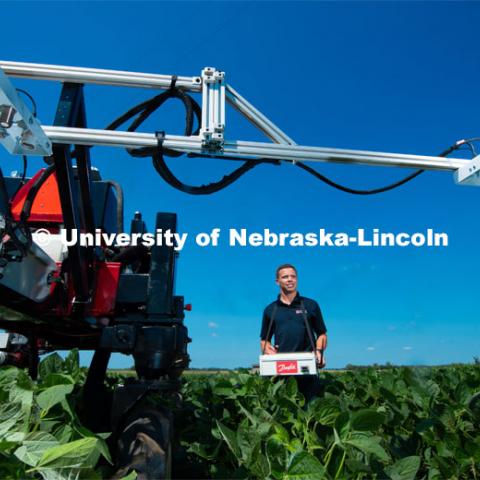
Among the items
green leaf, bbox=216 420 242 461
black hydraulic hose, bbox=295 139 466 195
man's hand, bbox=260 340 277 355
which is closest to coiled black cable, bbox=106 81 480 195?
black hydraulic hose, bbox=295 139 466 195

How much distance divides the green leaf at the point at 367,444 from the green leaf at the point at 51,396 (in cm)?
120

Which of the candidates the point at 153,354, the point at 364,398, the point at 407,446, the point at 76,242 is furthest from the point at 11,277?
the point at 364,398

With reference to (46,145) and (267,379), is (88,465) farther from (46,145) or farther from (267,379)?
(267,379)

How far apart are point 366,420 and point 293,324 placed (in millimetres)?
2760

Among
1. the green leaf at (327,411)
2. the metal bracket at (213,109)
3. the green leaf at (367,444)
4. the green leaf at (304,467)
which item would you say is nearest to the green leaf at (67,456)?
the green leaf at (304,467)

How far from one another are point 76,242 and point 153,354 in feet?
2.88

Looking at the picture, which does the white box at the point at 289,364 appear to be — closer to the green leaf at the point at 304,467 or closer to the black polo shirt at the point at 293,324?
the black polo shirt at the point at 293,324

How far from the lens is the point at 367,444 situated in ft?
6.89

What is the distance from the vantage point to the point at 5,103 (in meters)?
2.20

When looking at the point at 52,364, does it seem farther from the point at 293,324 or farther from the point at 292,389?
the point at 293,324

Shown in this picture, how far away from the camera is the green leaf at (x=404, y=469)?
83.2 inches

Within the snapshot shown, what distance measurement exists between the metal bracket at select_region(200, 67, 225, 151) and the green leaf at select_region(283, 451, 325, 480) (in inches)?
68.9

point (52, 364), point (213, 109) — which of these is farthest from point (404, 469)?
point (213, 109)

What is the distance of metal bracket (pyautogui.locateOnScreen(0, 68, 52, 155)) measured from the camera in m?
2.20
